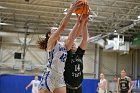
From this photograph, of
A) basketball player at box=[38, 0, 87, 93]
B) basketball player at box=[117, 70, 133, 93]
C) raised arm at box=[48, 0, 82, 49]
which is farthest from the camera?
basketball player at box=[117, 70, 133, 93]

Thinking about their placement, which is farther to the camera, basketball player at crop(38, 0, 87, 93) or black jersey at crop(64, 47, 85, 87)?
black jersey at crop(64, 47, 85, 87)

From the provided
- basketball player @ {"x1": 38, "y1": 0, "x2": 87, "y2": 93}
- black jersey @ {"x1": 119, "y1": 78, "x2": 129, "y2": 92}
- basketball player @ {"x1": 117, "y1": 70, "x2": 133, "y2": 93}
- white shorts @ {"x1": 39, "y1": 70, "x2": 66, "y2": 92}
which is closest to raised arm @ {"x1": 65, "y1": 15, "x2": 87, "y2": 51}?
basketball player @ {"x1": 38, "y1": 0, "x2": 87, "y2": 93}

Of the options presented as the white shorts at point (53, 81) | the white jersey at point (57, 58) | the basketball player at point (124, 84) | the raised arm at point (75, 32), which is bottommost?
the basketball player at point (124, 84)

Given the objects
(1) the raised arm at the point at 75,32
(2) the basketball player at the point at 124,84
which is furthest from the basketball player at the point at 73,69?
(2) the basketball player at the point at 124,84

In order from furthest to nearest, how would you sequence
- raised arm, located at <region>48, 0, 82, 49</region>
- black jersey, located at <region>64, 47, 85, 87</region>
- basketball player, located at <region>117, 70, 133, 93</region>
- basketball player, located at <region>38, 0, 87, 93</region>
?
basketball player, located at <region>117, 70, 133, 93</region> → black jersey, located at <region>64, 47, 85, 87</region> → basketball player, located at <region>38, 0, 87, 93</region> → raised arm, located at <region>48, 0, 82, 49</region>

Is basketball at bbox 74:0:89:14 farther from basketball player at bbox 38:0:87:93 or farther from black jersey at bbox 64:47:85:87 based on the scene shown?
black jersey at bbox 64:47:85:87

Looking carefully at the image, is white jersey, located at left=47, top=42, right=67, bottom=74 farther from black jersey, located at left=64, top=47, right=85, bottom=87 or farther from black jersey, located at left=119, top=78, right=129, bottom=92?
black jersey, located at left=119, top=78, right=129, bottom=92

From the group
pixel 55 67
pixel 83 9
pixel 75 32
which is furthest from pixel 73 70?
pixel 83 9

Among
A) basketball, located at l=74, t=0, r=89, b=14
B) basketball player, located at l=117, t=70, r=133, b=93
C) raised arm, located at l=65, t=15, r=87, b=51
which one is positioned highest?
basketball, located at l=74, t=0, r=89, b=14

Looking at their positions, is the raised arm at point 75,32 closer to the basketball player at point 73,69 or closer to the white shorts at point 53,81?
the basketball player at point 73,69

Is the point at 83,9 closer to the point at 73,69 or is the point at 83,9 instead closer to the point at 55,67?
the point at 55,67

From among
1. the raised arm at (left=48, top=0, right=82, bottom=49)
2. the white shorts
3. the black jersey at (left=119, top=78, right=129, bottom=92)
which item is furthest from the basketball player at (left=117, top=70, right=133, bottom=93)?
the raised arm at (left=48, top=0, right=82, bottom=49)

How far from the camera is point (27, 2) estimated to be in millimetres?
16016

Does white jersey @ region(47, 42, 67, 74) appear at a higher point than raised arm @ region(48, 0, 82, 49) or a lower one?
lower
